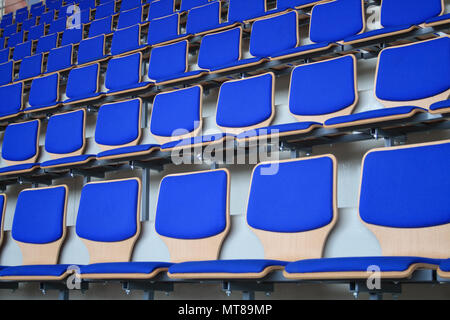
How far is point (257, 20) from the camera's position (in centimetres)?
106

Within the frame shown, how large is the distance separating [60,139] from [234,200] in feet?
1.31

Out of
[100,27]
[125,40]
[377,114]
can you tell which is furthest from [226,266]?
[100,27]

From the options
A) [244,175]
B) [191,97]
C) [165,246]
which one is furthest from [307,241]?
[191,97]

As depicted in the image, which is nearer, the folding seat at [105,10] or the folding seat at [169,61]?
the folding seat at [169,61]

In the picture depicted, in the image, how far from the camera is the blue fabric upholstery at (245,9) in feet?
3.83

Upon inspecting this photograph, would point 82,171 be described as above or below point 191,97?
below

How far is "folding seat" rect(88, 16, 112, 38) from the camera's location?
1569 millimetres

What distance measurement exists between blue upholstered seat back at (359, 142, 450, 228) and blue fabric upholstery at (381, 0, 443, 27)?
0.40 meters

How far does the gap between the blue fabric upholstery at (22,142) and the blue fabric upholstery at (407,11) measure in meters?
0.73

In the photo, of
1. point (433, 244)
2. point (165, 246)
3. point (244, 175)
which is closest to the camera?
point (433, 244)

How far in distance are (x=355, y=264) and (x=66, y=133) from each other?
747 mm

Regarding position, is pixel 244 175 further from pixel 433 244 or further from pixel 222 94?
pixel 433 244

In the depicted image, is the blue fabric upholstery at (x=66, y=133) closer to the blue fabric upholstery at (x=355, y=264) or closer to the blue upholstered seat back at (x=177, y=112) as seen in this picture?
the blue upholstered seat back at (x=177, y=112)

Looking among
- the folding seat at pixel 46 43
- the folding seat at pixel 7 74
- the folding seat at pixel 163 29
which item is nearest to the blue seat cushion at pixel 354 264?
the folding seat at pixel 163 29
